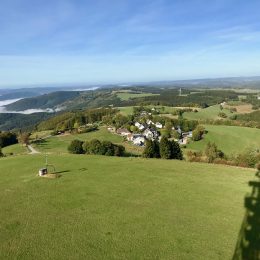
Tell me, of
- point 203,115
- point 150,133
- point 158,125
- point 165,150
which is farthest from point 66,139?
point 203,115

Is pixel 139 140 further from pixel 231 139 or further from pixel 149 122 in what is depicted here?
pixel 149 122

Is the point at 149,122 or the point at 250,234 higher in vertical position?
the point at 250,234

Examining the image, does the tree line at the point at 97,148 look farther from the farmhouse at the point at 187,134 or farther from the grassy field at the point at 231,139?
the farmhouse at the point at 187,134

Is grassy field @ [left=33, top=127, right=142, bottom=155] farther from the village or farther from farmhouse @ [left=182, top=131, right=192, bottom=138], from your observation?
farmhouse @ [left=182, top=131, right=192, bottom=138]

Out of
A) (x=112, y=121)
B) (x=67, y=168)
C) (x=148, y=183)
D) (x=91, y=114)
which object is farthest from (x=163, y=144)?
(x=91, y=114)

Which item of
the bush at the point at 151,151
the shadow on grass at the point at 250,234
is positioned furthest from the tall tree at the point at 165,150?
the shadow on grass at the point at 250,234

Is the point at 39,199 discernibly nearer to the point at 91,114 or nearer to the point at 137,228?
the point at 137,228

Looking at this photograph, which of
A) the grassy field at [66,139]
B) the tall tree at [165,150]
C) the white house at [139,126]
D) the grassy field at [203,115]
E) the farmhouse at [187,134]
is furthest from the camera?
the grassy field at [203,115]
